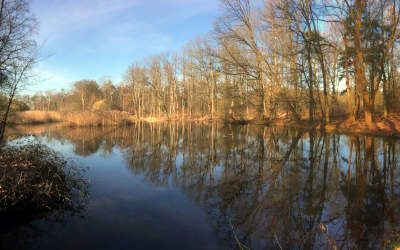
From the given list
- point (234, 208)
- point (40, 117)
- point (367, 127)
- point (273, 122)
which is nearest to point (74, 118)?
point (40, 117)

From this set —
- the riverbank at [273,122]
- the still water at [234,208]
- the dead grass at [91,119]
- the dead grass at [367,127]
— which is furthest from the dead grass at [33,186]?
the dead grass at [91,119]

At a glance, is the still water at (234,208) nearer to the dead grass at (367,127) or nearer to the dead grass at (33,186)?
the dead grass at (33,186)

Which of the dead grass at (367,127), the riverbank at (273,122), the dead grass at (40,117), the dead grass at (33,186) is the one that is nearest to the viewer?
the dead grass at (33,186)

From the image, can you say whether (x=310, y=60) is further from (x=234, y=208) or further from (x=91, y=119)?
(x=91, y=119)

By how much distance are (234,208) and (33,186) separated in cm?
445

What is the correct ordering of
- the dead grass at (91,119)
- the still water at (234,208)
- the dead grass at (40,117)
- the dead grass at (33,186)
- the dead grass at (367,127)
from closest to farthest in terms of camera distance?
the still water at (234,208)
the dead grass at (33,186)
the dead grass at (367,127)
the dead grass at (91,119)
the dead grass at (40,117)

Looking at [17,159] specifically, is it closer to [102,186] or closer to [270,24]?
[102,186]

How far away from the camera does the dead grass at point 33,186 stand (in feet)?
18.0

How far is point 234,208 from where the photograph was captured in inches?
232

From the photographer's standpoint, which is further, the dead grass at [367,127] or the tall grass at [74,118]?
the tall grass at [74,118]

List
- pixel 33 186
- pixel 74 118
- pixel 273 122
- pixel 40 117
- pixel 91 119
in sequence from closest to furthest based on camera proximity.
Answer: pixel 33 186
pixel 273 122
pixel 74 118
pixel 91 119
pixel 40 117

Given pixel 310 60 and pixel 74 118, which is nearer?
pixel 310 60

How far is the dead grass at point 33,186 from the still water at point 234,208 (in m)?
0.47

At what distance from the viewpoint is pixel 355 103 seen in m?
23.4
